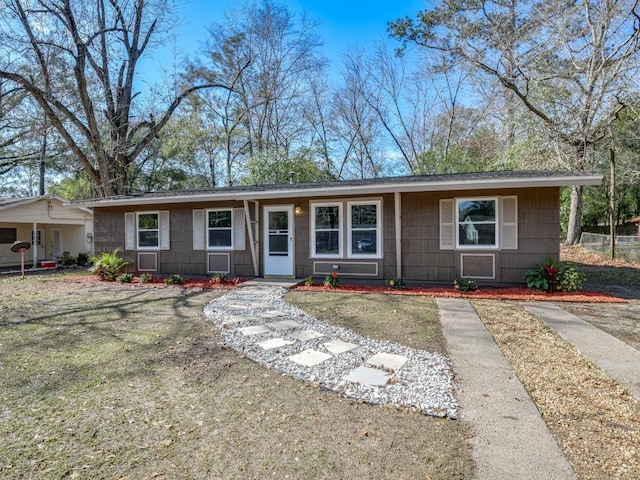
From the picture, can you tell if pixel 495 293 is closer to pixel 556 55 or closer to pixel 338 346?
pixel 338 346

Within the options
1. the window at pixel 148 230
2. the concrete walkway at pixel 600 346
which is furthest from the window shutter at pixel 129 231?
the concrete walkway at pixel 600 346

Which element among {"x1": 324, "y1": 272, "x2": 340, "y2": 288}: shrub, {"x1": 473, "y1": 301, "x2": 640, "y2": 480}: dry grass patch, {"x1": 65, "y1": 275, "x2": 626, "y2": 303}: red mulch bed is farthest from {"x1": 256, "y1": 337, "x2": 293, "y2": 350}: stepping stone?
{"x1": 324, "y1": 272, "x2": 340, "y2": 288}: shrub

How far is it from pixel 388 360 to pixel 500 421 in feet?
4.61

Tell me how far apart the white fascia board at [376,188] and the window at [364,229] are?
53cm

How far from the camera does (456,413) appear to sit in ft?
9.00

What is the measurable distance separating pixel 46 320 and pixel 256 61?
61.5 ft

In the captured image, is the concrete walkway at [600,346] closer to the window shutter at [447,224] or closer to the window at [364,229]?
the window shutter at [447,224]

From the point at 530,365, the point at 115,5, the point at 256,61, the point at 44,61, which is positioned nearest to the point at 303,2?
the point at 256,61

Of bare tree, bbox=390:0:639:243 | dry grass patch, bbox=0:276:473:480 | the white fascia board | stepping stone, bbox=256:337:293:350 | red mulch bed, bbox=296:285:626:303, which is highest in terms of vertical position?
bare tree, bbox=390:0:639:243

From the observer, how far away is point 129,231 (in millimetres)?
11734

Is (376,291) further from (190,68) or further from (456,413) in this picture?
(190,68)

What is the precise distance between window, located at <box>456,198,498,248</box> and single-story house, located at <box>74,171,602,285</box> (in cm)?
2

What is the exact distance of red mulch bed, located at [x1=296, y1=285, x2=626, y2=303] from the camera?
7.03 m

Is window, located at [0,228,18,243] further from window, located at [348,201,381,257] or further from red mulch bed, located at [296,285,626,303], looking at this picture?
window, located at [348,201,381,257]
